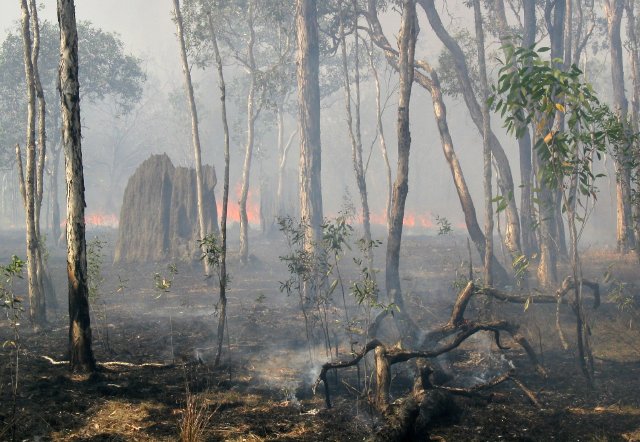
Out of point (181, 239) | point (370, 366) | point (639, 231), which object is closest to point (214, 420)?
point (370, 366)

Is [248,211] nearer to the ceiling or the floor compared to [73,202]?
nearer to the ceiling

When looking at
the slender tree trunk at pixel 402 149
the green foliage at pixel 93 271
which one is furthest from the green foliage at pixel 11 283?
the slender tree trunk at pixel 402 149

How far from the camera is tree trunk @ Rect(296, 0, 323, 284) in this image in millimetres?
18156

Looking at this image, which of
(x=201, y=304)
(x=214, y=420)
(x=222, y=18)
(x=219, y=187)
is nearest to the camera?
(x=214, y=420)

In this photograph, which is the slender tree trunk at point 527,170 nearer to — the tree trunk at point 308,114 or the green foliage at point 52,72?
the tree trunk at point 308,114

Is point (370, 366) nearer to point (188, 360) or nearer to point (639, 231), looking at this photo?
point (188, 360)

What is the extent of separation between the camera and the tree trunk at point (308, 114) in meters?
18.2

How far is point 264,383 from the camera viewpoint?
9.26m

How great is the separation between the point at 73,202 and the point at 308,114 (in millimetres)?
11751

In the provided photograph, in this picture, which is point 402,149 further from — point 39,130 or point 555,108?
point 39,130

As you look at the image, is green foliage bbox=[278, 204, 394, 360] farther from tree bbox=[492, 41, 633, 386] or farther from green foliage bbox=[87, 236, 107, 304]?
green foliage bbox=[87, 236, 107, 304]

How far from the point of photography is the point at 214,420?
718 cm

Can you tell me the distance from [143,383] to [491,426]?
4884 mm

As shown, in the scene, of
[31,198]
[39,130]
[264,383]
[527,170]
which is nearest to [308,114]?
[527,170]
